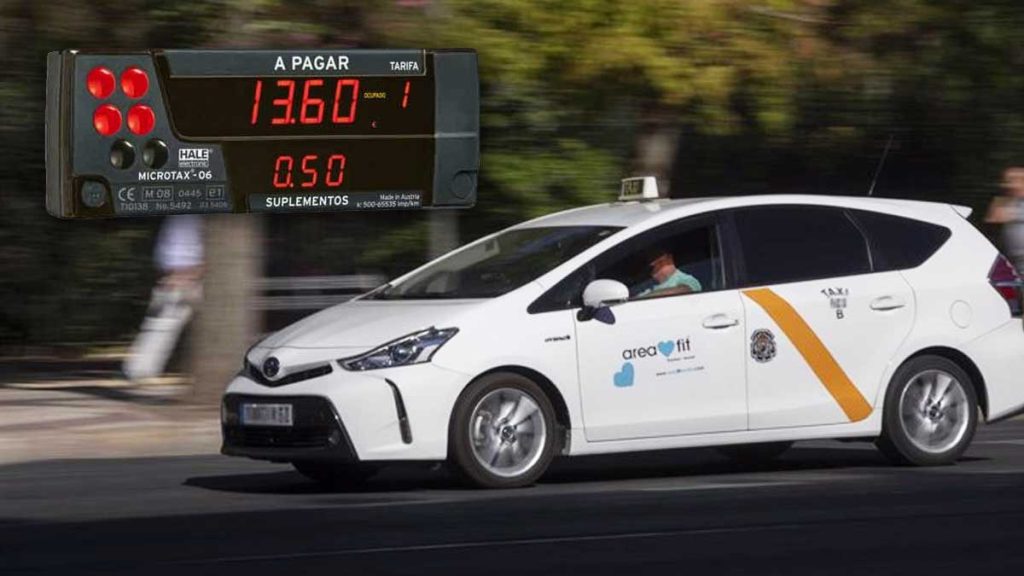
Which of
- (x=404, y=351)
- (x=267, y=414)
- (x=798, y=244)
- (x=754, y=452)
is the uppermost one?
(x=798, y=244)

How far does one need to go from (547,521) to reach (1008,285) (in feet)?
12.8

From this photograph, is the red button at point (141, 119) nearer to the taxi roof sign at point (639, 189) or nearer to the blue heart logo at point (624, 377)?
the taxi roof sign at point (639, 189)

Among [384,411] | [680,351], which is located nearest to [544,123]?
[680,351]

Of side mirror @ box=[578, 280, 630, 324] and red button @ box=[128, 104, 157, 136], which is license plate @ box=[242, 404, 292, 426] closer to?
side mirror @ box=[578, 280, 630, 324]

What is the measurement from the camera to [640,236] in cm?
1209

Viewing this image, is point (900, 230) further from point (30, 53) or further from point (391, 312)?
point (30, 53)

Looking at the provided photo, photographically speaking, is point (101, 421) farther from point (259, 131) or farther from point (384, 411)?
point (384, 411)

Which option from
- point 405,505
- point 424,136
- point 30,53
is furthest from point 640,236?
point 30,53

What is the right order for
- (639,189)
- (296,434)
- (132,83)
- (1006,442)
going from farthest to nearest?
(132,83)
(1006,442)
(639,189)
(296,434)

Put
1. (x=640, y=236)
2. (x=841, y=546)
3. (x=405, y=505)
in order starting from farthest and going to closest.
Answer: (x=640, y=236) < (x=405, y=505) < (x=841, y=546)

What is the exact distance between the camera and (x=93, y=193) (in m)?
15.8

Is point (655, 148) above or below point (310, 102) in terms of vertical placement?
below

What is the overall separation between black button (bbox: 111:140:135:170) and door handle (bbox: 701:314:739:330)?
18.2 ft

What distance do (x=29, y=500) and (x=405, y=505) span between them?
213 centimetres
